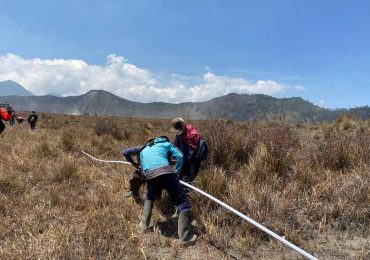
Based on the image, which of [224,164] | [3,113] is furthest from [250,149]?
[3,113]

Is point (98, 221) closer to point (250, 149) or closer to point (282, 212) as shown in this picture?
point (282, 212)

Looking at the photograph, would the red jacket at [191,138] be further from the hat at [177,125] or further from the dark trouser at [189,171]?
the dark trouser at [189,171]

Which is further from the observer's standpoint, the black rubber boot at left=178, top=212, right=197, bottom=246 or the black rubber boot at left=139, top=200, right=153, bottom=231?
the black rubber boot at left=139, top=200, right=153, bottom=231

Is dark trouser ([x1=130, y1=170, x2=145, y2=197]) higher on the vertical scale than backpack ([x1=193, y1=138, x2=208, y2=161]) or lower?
lower

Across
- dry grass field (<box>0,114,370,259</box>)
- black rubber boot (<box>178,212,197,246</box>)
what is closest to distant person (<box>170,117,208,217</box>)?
dry grass field (<box>0,114,370,259</box>)

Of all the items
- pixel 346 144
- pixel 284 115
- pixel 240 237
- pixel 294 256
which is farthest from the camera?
pixel 284 115

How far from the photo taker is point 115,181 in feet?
26.2

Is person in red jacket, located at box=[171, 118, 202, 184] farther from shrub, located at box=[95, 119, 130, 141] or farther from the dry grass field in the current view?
shrub, located at box=[95, 119, 130, 141]

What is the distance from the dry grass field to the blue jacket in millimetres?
737

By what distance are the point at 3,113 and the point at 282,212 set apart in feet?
24.2

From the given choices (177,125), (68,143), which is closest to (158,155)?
(177,125)

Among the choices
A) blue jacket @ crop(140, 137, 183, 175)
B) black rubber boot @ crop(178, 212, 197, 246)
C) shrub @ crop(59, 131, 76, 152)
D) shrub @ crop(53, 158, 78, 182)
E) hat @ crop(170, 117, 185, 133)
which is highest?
hat @ crop(170, 117, 185, 133)

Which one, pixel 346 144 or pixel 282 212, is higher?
pixel 346 144

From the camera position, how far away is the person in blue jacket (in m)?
5.48
